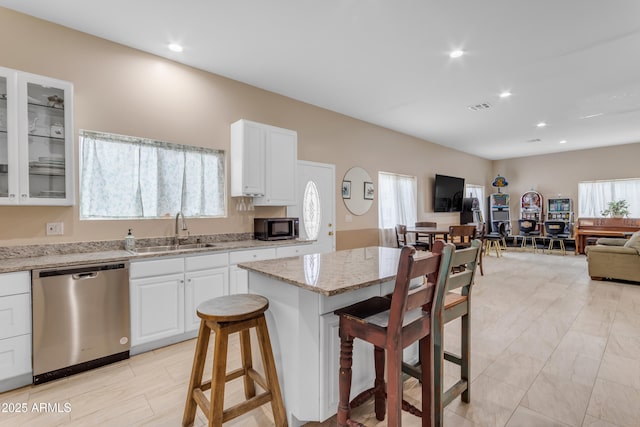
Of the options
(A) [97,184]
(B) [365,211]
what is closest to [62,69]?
(A) [97,184]

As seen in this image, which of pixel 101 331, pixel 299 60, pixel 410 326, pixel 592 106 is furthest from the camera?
pixel 592 106

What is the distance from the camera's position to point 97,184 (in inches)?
120

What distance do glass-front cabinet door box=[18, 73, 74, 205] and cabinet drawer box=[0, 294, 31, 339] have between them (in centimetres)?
78

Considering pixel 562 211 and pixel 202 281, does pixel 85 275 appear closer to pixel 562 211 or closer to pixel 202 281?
pixel 202 281

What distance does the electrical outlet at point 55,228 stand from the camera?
2.73 metres

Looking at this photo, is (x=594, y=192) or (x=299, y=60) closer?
(x=299, y=60)

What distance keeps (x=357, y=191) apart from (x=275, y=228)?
2123mm

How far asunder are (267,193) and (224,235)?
0.74 meters

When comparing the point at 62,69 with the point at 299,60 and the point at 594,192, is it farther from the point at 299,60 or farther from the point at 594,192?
the point at 594,192

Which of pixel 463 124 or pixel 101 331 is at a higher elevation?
pixel 463 124

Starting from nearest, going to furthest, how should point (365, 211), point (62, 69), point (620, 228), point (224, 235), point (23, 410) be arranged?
point (23, 410)
point (62, 69)
point (224, 235)
point (365, 211)
point (620, 228)

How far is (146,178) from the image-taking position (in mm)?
3342

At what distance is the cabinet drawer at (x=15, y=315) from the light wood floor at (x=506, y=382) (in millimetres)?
432

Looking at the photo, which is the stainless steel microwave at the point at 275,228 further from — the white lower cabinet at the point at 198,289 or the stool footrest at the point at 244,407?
the stool footrest at the point at 244,407
